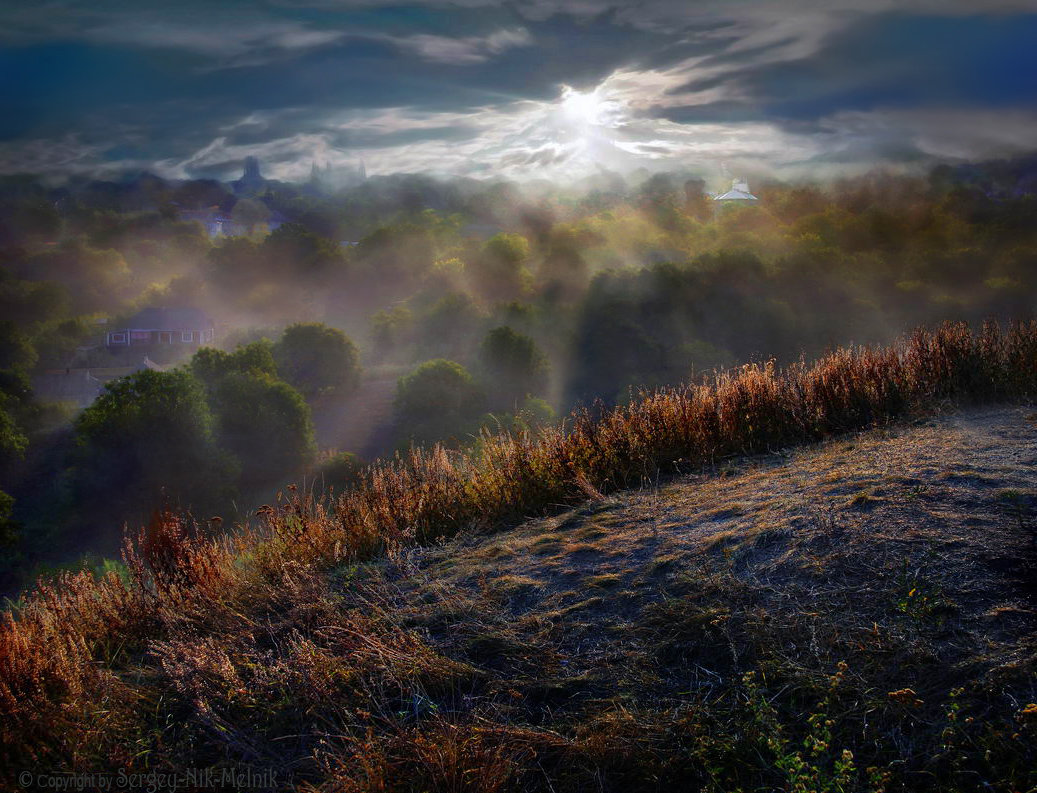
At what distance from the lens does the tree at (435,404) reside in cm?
2814

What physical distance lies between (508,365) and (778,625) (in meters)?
29.6

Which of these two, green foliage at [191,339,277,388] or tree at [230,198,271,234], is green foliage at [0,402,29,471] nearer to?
green foliage at [191,339,277,388]

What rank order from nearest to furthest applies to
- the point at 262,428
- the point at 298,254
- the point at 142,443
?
1. the point at 142,443
2. the point at 262,428
3. the point at 298,254

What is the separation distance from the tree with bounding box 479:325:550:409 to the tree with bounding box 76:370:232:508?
42.1 ft

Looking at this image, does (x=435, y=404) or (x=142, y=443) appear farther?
(x=435, y=404)

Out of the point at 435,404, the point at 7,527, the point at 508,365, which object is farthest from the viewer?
the point at 508,365

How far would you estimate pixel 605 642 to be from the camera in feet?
10.0

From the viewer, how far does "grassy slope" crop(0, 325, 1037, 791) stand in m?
2.36

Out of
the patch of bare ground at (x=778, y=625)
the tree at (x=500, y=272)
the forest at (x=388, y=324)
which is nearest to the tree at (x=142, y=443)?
the forest at (x=388, y=324)

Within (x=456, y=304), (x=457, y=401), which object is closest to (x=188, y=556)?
(x=457, y=401)

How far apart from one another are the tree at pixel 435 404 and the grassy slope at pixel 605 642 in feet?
74.6

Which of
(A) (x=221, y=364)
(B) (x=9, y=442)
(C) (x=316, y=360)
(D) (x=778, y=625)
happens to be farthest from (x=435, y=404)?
(D) (x=778, y=625)

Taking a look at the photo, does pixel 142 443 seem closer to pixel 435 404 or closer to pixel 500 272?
pixel 435 404

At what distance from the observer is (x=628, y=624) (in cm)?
313
